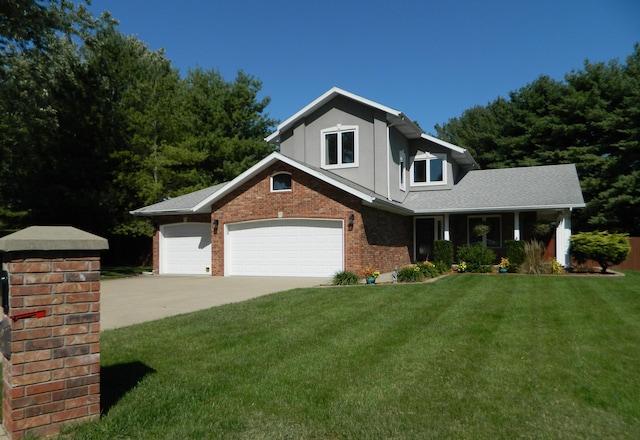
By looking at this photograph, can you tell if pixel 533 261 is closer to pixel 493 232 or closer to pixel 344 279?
pixel 493 232

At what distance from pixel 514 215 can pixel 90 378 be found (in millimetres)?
18681

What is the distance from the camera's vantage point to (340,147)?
64.7 feet

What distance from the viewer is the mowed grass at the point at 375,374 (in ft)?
12.0

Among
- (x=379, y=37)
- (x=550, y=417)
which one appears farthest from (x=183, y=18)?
(x=550, y=417)

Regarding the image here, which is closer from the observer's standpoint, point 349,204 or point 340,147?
point 349,204

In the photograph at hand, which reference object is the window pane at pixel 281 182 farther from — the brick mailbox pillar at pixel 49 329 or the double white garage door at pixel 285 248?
the brick mailbox pillar at pixel 49 329

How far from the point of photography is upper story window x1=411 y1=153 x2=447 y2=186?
22.2 m

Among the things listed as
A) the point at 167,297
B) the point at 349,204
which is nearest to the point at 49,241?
the point at 167,297

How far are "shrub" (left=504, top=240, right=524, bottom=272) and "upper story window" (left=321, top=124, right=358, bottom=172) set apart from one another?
6.84m

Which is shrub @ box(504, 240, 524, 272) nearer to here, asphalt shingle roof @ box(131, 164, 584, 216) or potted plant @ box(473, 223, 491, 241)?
asphalt shingle roof @ box(131, 164, 584, 216)

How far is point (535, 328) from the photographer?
7.18 meters

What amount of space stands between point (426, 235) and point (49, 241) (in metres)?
19.6

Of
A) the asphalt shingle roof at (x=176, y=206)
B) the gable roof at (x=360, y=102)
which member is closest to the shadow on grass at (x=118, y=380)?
the asphalt shingle roof at (x=176, y=206)

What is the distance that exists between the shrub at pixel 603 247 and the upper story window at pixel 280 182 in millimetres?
10945
